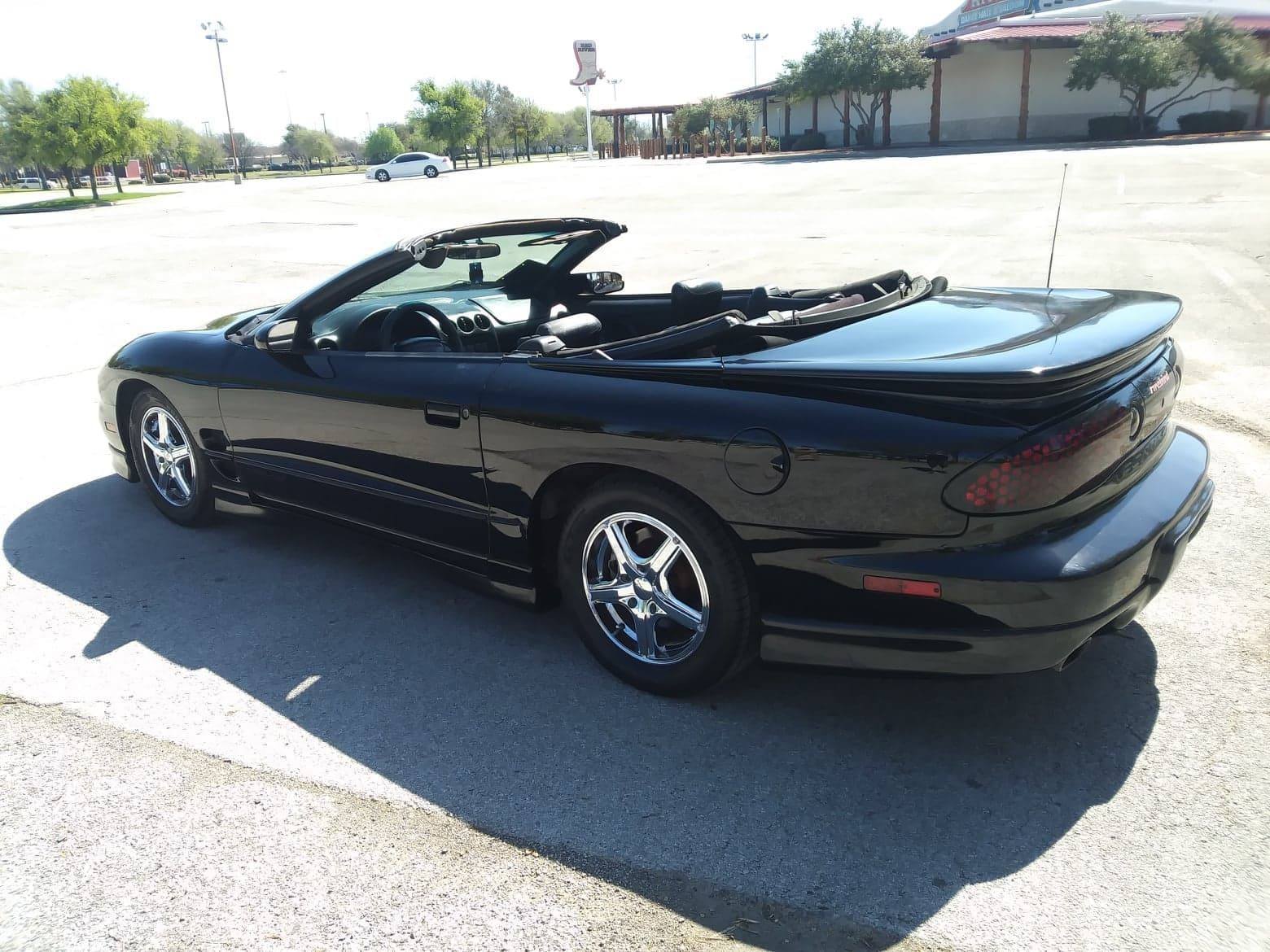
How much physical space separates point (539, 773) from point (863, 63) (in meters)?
57.0

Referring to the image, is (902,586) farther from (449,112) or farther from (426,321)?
(449,112)

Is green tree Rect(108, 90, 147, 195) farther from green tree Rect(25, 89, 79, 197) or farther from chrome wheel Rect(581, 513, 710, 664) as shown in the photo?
chrome wheel Rect(581, 513, 710, 664)

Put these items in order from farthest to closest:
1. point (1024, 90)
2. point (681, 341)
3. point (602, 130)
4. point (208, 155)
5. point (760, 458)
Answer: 1. point (602, 130)
2. point (208, 155)
3. point (1024, 90)
4. point (681, 341)
5. point (760, 458)

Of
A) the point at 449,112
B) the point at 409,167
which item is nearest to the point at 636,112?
the point at 449,112

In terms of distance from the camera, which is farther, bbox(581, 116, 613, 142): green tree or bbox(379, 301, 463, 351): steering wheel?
bbox(581, 116, 613, 142): green tree

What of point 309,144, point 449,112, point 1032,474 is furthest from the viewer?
point 309,144

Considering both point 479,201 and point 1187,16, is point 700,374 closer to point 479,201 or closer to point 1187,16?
point 479,201

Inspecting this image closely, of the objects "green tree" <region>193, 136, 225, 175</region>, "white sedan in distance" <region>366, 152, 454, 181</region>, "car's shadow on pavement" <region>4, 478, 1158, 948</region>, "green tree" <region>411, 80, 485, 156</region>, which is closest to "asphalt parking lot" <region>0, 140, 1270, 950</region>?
"car's shadow on pavement" <region>4, 478, 1158, 948</region>

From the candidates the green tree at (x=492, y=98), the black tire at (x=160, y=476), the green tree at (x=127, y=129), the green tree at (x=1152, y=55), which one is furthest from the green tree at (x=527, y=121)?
the black tire at (x=160, y=476)

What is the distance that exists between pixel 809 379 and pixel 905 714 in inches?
45.2

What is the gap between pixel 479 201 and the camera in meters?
30.8

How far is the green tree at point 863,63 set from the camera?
52.5 metres

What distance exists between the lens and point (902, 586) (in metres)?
2.57

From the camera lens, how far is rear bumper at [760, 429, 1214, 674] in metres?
2.46
